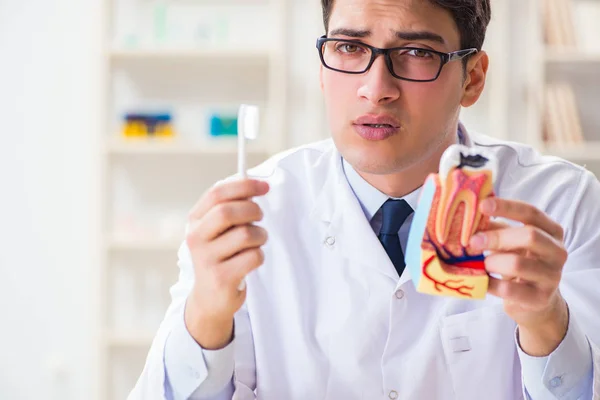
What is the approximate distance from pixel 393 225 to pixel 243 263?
467mm

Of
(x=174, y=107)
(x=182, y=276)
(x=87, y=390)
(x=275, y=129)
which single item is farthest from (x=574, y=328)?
(x=87, y=390)

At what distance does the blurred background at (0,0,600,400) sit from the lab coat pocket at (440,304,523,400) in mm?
2107

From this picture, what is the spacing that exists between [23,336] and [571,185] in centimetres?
304

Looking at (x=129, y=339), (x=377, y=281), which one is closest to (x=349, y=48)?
(x=377, y=281)

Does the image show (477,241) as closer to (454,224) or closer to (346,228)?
(454,224)

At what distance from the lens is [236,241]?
1.13 metres

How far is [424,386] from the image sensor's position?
1.43 metres

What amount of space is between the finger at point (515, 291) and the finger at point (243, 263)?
328mm

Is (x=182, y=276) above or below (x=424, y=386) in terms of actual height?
above

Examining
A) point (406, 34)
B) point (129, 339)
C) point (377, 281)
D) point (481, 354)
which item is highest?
point (406, 34)

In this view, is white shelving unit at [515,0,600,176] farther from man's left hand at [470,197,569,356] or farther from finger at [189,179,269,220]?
finger at [189,179,269,220]

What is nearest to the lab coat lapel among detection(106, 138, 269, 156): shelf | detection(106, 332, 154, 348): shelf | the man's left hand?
the man's left hand

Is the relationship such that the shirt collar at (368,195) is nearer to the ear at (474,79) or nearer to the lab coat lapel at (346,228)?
the lab coat lapel at (346,228)

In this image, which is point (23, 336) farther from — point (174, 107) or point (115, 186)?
point (174, 107)
